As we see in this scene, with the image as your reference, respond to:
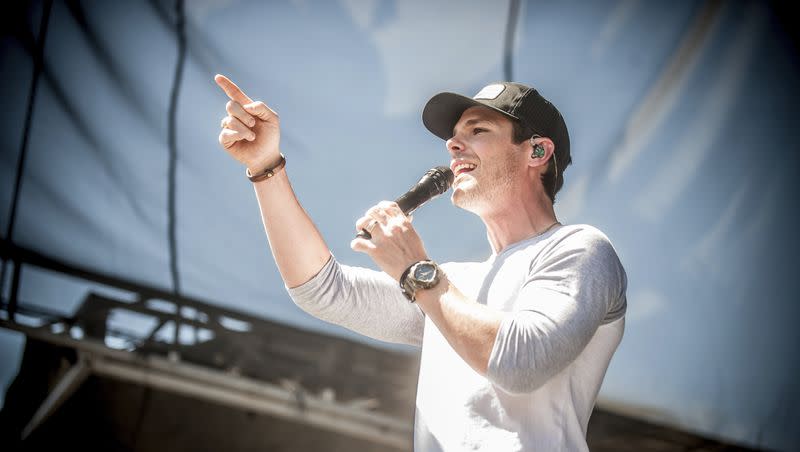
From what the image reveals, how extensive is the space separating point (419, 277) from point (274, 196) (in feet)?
1.12

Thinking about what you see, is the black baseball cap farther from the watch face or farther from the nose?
the watch face

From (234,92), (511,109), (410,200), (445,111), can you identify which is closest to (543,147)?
(511,109)

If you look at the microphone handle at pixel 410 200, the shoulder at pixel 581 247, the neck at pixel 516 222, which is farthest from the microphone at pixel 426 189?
the shoulder at pixel 581 247

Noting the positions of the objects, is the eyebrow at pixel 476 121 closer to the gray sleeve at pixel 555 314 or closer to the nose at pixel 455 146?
the nose at pixel 455 146

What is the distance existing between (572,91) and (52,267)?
247cm

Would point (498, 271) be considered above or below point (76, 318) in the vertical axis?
above

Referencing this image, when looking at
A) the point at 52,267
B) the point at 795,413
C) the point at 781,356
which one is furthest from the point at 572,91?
the point at 52,267

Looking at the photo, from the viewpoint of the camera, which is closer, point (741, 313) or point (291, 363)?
point (741, 313)

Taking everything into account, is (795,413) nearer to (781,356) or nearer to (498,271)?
(781,356)

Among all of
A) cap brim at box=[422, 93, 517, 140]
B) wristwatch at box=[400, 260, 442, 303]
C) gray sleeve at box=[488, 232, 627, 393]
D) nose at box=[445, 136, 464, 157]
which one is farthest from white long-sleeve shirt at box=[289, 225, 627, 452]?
cap brim at box=[422, 93, 517, 140]

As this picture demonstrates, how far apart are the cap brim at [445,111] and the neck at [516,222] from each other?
0.22 m

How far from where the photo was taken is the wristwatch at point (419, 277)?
3.65 ft

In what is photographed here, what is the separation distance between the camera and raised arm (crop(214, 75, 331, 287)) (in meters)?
1.28

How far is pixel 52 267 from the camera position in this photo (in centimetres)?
336
